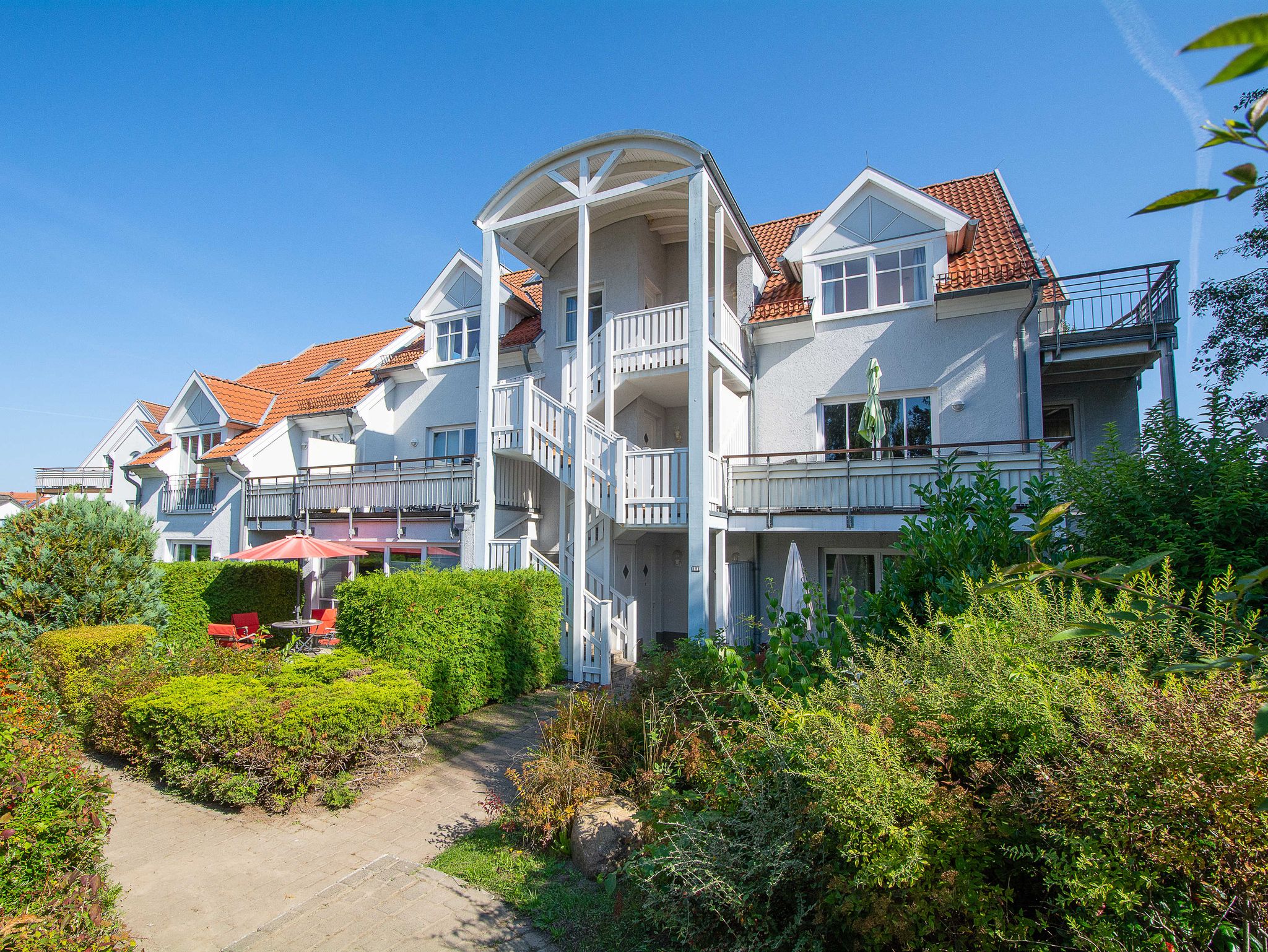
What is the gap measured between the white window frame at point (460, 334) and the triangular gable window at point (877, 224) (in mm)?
10064

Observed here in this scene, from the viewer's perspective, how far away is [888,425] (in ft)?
45.8

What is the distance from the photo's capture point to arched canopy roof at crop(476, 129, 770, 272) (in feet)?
41.5

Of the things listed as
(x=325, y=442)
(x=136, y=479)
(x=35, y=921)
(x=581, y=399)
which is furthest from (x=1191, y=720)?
(x=136, y=479)

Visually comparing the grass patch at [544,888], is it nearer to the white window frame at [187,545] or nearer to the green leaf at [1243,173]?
Answer: the green leaf at [1243,173]

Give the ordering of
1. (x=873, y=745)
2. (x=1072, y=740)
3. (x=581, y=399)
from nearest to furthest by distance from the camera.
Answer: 1. (x=1072, y=740)
2. (x=873, y=745)
3. (x=581, y=399)

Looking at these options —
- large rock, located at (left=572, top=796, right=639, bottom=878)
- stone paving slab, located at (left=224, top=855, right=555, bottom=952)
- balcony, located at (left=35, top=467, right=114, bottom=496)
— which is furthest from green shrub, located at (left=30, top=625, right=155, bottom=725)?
balcony, located at (left=35, top=467, right=114, bottom=496)

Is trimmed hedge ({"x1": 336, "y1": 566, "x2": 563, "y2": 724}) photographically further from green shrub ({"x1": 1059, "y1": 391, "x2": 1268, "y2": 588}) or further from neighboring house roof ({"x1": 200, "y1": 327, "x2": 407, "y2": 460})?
neighboring house roof ({"x1": 200, "y1": 327, "x2": 407, "y2": 460})

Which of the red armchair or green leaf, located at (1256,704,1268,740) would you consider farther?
the red armchair

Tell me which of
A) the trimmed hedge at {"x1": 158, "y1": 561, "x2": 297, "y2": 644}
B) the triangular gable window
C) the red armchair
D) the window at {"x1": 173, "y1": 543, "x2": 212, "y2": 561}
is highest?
the triangular gable window

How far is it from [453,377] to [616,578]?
27.4ft

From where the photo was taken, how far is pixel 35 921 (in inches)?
139

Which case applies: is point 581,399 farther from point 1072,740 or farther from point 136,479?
point 136,479

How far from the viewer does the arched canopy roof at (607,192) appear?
1266 cm

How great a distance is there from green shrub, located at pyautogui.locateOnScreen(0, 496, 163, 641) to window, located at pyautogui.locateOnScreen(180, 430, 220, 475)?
1076 cm
